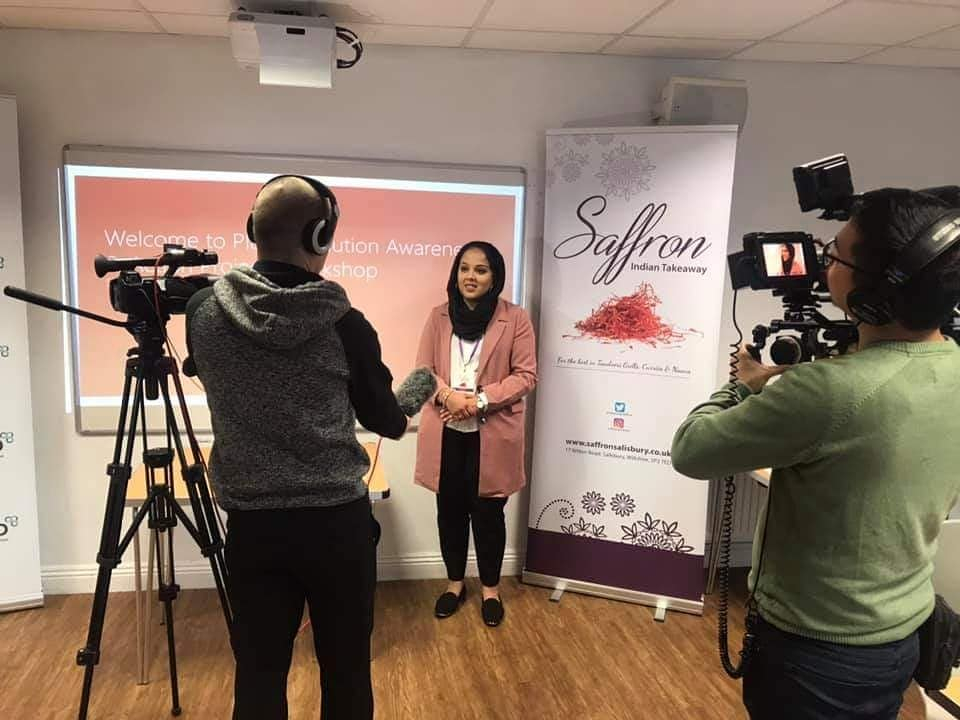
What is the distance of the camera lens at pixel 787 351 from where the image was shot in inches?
50.7

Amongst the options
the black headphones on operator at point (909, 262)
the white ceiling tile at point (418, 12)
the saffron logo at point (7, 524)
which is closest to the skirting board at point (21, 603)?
the saffron logo at point (7, 524)

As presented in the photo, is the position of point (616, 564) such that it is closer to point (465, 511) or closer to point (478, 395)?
point (465, 511)

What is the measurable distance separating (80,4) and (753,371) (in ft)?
8.64

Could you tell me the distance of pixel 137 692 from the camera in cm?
235

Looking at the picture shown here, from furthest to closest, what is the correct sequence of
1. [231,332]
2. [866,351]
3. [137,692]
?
1. [137,692]
2. [231,332]
3. [866,351]

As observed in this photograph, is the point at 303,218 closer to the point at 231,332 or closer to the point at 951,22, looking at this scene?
the point at 231,332

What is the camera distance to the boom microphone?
1.63m

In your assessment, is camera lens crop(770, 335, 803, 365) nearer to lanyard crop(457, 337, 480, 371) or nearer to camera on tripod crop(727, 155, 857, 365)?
camera on tripod crop(727, 155, 857, 365)

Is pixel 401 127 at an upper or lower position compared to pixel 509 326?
upper

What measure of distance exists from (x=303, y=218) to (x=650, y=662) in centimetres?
220

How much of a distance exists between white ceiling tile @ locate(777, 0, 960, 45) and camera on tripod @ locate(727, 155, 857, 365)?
1.55 meters

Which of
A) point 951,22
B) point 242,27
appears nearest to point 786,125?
point 951,22

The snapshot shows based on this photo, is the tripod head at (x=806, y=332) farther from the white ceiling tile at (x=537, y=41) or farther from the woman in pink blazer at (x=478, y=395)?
the white ceiling tile at (x=537, y=41)

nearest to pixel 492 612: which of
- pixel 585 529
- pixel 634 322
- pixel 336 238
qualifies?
pixel 585 529
